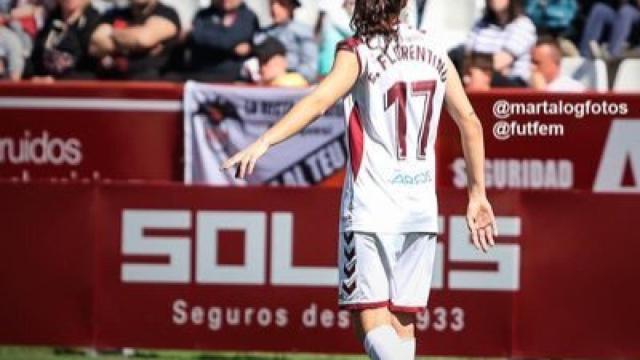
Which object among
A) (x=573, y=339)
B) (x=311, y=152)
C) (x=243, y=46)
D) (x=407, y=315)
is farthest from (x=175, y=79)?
(x=407, y=315)

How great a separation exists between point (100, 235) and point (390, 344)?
3.96 m

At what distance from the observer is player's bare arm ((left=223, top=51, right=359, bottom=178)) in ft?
20.3

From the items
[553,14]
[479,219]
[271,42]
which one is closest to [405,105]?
[479,219]

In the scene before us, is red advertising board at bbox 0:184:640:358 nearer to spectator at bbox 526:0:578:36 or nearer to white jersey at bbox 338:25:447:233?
spectator at bbox 526:0:578:36

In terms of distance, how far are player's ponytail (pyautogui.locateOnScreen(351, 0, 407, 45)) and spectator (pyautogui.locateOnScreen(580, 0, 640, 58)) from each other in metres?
5.38

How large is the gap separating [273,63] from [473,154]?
4.99 meters

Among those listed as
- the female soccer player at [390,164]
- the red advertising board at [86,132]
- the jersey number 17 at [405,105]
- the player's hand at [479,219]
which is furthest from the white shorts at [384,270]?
the red advertising board at [86,132]

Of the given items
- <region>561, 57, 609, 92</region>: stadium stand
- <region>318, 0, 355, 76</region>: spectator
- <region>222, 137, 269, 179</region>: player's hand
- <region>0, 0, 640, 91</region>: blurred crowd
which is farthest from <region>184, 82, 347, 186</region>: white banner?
<region>222, 137, 269, 179</region>: player's hand

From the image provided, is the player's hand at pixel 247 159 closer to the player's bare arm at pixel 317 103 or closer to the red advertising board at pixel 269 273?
the player's bare arm at pixel 317 103

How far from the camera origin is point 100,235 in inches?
400

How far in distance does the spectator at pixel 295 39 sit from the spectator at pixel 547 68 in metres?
1.50

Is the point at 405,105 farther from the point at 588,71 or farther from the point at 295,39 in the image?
the point at 295,39

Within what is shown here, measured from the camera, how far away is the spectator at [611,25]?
1161 cm

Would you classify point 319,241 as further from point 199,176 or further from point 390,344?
point 390,344
